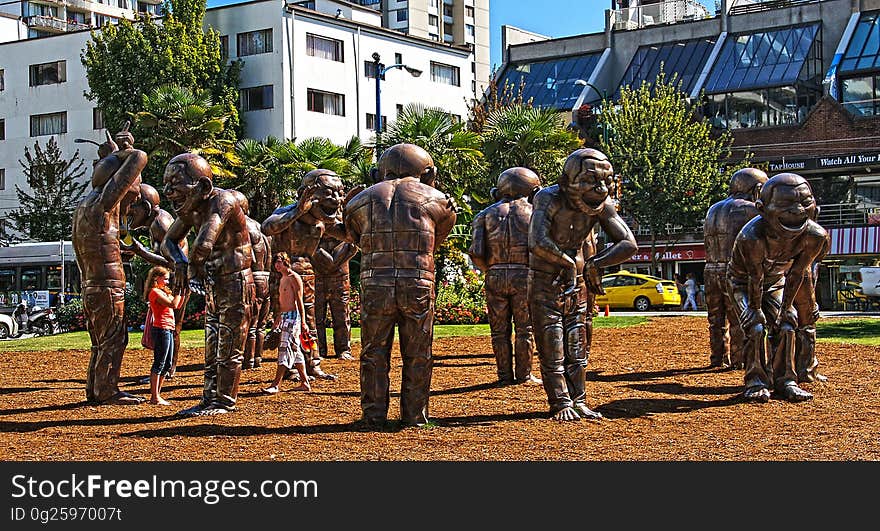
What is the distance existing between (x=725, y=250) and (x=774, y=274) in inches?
98.5

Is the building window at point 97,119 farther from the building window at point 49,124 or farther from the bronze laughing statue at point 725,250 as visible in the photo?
the bronze laughing statue at point 725,250

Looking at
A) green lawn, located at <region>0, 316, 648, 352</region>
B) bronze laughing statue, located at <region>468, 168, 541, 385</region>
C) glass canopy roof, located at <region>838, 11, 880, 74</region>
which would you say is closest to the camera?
bronze laughing statue, located at <region>468, 168, 541, 385</region>

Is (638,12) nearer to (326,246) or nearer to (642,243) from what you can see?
(642,243)

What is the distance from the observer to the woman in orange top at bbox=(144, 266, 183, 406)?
11.1 m

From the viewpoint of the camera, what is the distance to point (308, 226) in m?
13.5

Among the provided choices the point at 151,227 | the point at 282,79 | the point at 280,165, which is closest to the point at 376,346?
the point at 151,227

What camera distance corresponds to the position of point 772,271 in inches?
419

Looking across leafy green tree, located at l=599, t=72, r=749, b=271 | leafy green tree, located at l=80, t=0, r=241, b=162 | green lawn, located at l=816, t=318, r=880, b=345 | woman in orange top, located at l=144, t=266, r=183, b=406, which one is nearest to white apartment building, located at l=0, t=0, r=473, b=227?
leafy green tree, located at l=80, t=0, r=241, b=162

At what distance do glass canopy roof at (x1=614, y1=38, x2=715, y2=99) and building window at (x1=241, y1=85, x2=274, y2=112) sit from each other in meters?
17.9

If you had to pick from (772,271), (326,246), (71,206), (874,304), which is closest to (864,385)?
(772,271)

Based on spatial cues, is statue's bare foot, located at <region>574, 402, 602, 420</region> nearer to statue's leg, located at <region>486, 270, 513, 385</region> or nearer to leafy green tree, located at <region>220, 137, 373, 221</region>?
statue's leg, located at <region>486, 270, 513, 385</region>

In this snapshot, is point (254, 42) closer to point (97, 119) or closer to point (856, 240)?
point (97, 119)

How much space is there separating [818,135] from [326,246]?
133 ft

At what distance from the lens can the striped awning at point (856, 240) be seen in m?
44.7
